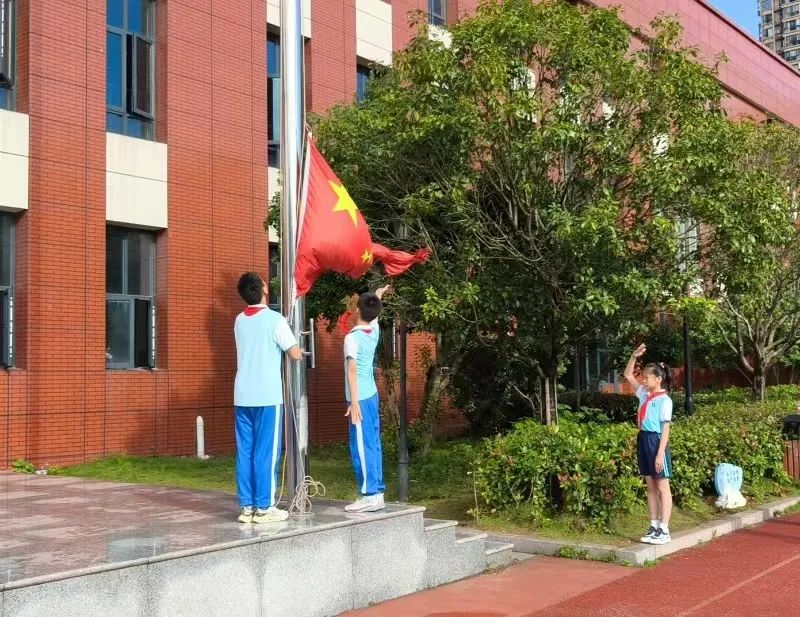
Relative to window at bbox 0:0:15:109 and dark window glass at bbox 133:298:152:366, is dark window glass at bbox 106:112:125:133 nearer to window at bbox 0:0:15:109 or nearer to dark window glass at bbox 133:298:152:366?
window at bbox 0:0:15:109

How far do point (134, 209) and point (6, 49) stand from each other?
3159 mm

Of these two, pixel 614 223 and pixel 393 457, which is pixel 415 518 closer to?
pixel 614 223

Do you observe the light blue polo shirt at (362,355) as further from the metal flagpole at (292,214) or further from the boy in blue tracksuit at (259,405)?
the boy in blue tracksuit at (259,405)

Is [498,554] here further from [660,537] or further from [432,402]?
[432,402]

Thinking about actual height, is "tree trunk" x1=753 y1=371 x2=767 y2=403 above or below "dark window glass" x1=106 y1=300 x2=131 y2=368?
below

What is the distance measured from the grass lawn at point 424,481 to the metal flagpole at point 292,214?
2999 mm

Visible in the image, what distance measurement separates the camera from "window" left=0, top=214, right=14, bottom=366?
1355 cm

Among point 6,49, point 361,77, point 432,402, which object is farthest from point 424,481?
point 361,77

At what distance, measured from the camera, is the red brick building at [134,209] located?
536 inches

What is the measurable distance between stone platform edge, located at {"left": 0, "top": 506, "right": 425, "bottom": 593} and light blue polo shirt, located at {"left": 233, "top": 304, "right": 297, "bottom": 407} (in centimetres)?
95

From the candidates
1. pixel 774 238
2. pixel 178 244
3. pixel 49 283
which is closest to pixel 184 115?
pixel 178 244

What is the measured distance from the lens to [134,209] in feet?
49.4

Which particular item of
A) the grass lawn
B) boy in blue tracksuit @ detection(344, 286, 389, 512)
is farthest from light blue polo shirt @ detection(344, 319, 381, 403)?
the grass lawn

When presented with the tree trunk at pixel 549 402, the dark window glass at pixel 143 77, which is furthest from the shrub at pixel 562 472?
the dark window glass at pixel 143 77
